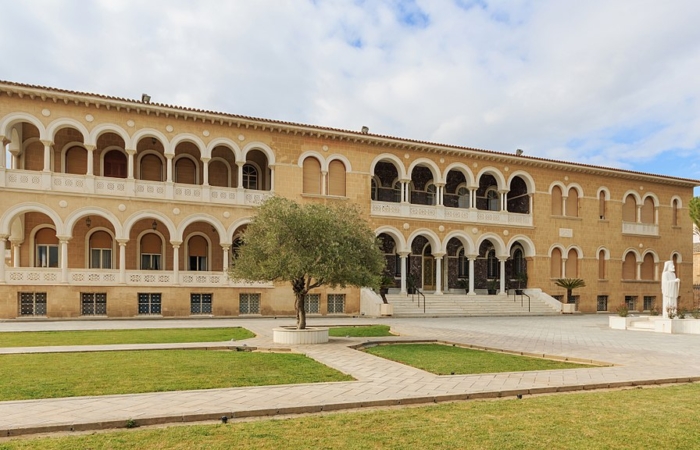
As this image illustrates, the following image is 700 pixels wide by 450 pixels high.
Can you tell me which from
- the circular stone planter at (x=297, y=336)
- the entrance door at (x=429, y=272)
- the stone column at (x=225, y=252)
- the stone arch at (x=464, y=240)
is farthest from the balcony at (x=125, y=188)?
the circular stone planter at (x=297, y=336)

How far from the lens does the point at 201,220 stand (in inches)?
998

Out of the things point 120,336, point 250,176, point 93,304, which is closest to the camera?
point 120,336

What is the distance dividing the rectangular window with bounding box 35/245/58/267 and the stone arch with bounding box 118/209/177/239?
149 inches

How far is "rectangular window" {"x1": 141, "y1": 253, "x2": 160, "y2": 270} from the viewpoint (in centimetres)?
2616

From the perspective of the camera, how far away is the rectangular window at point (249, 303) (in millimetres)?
25656

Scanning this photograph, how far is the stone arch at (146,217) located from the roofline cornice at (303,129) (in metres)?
4.66

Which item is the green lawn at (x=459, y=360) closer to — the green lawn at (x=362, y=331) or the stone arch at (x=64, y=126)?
the green lawn at (x=362, y=331)

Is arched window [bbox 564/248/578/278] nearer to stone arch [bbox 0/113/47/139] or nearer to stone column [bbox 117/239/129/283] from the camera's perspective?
stone column [bbox 117/239/129/283]

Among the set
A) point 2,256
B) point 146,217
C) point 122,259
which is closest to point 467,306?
point 146,217

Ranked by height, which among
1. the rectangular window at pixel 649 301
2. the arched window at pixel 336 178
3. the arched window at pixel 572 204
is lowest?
the rectangular window at pixel 649 301

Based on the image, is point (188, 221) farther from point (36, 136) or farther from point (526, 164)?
point (526, 164)

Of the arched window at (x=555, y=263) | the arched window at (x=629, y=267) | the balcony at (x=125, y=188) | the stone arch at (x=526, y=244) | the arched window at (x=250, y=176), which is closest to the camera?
the balcony at (x=125, y=188)

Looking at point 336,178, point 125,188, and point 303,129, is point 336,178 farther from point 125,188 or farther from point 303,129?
point 125,188

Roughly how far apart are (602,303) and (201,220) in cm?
2558
